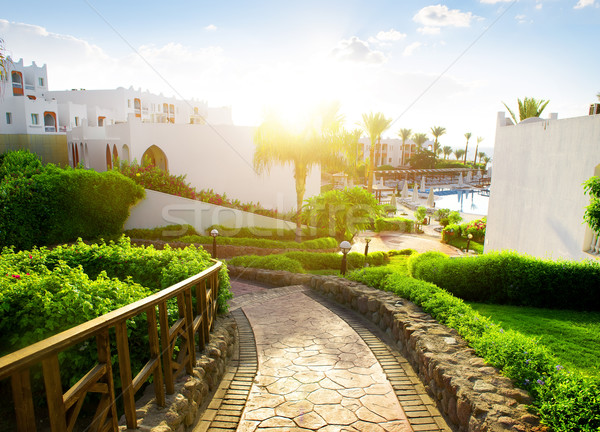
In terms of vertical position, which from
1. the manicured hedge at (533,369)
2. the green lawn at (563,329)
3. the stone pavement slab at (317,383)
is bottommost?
the stone pavement slab at (317,383)

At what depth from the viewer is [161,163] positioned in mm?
25547

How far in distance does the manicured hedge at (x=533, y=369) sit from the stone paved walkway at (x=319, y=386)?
0.91m

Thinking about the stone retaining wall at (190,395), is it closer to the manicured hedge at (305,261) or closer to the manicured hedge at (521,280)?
the manicured hedge at (521,280)

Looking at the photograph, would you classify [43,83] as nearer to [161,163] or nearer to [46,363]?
[161,163]

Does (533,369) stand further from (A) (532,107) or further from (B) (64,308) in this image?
(A) (532,107)

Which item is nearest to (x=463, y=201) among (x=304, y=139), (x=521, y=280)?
(x=304, y=139)

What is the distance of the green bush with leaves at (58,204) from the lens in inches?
589

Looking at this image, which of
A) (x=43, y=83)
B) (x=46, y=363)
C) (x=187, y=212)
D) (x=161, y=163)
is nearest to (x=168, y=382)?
(x=46, y=363)

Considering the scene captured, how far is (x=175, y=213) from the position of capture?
1848cm

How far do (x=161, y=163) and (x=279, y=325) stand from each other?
70.0ft

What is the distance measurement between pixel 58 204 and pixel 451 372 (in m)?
16.7

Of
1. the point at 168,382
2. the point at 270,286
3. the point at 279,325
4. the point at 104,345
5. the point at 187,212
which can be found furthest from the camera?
the point at 187,212

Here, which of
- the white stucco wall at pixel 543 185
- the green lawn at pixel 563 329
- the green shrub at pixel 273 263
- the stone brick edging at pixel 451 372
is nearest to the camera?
the stone brick edging at pixel 451 372

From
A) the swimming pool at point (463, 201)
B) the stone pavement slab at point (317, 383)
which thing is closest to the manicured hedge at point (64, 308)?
the stone pavement slab at point (317, 383)
